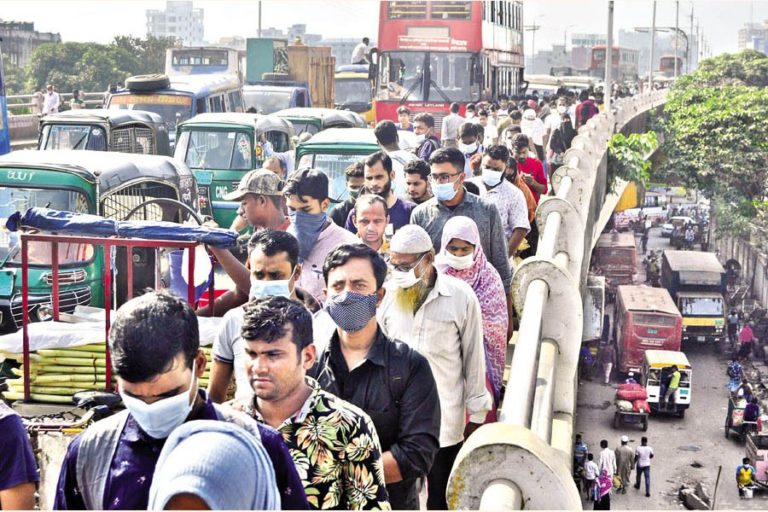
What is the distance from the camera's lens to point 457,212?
6.98 m

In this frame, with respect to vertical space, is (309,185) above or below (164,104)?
below

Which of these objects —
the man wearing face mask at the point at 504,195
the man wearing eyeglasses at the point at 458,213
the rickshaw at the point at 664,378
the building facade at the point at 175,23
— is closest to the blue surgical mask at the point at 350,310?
the man wearing eyeglasses at the point at 458,213

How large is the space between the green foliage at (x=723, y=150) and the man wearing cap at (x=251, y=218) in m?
59.7

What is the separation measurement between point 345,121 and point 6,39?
46.9 meters

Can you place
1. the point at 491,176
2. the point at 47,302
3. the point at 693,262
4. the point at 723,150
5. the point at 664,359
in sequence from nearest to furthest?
the point at 491,176, the point at 47,302, the point at 664,359, the point at 693,262, the point at 723,150

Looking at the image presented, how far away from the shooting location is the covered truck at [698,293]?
5394cm

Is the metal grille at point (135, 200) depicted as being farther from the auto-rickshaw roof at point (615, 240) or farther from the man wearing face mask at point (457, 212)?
the auto-rickshaw roof at point (615, 240)

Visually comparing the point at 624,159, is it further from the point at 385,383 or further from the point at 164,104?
the point at 385,383

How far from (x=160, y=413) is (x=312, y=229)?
360 centimetres

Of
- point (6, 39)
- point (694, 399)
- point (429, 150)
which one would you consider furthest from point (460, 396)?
point (6, 39)

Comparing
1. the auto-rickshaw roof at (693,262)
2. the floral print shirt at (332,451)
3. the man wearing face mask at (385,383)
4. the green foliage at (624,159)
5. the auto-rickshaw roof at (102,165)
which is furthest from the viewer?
the auto-rickshaw roof at (693,262)

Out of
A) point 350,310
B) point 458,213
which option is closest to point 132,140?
point 458,213

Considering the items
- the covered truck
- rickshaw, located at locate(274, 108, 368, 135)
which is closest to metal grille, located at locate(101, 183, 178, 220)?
rickshaw, located at locate(274, 108, 368, 135)

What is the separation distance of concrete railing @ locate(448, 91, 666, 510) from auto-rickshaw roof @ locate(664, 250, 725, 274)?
140 feet
